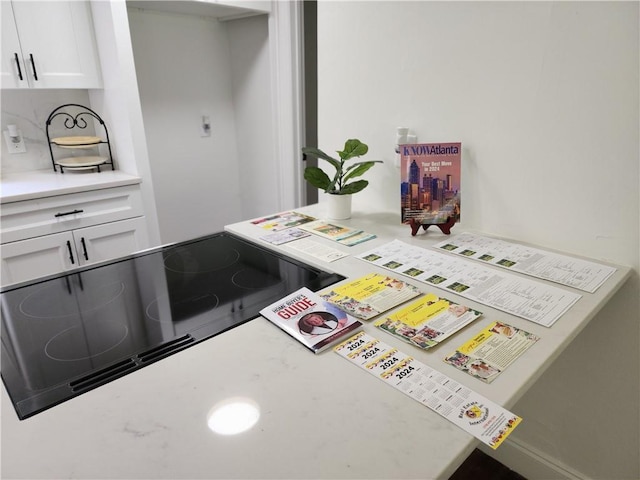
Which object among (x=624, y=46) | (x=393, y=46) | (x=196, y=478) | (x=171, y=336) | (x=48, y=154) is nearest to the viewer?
(x=196, y=478)

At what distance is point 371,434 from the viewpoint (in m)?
0.63

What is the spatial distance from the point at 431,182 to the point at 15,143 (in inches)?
89.1

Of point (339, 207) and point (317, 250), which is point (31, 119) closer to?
point (339, 207)

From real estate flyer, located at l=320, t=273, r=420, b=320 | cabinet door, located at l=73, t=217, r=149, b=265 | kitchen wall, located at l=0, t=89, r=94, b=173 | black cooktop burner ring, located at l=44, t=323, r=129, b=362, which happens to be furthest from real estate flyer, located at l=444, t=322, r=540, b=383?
kitchen wall, located at l=0, t=89, r=94, b=173

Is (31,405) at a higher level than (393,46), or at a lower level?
lower

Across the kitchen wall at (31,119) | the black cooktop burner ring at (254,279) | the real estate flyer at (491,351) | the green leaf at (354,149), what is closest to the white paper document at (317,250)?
the black cooktop burner ring at (254,279)

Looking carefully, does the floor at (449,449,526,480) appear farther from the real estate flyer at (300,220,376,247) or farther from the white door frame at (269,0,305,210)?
the white door frame at (269,0,305,210)

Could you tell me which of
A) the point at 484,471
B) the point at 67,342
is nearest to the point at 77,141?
the point at 67,342

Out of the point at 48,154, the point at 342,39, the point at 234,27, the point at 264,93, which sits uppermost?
the point at 234,27

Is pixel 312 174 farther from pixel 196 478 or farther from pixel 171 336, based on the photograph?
pixel 196 478

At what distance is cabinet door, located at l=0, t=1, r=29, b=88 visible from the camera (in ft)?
6.32

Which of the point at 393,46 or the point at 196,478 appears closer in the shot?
the point at 196,478

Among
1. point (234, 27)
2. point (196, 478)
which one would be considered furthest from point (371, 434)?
point (234, 27)

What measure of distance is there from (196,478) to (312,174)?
1213 mm
